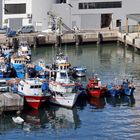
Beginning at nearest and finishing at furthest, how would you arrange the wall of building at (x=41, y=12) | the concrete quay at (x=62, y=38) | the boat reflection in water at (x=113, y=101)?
the boat reflection in water at (x=113, y=101)
the concrete quay at (x=62, y=38)
the wall of building at (x=41, y=12)

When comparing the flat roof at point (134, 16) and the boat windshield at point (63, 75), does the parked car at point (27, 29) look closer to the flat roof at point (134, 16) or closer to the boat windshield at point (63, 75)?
the flat roof at point (134, 16)

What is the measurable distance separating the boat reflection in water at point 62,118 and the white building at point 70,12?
4685 centimetres

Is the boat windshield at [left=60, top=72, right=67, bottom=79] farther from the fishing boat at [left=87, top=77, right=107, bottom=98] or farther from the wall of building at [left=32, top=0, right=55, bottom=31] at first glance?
the wall of building at [left=32, top=0, right=55, bottom=31]

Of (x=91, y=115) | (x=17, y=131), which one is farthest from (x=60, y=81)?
(x=17, y=131)

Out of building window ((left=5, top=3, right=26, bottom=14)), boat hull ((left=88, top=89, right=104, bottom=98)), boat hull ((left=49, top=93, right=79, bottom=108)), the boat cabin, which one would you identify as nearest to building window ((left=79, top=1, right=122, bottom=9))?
building window ((left=5, top=3, right=26, bottom=14))

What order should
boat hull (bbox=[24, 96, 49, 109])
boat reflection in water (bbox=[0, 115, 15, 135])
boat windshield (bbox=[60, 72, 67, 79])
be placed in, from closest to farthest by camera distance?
1. boat reflection in water (bbox=[0, 115, 15, 135])
2. boat hull (bbox=[24, 96, 49, 109])
3. boat windshield (bbox=[60, 72, 67, 79])

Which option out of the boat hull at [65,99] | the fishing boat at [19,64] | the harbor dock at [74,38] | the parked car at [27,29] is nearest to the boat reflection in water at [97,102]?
the boat hull at [65,99]

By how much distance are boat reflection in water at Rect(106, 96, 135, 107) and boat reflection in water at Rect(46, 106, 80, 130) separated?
4141 mm

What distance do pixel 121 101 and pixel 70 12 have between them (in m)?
45.9

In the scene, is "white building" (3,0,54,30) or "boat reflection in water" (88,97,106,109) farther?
"white building" (3,0,54,30)

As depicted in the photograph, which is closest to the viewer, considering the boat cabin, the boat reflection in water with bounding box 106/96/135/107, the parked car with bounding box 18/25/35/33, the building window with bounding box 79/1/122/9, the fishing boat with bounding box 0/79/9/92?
the boat cabin

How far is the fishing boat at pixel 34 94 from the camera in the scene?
54.5 metres

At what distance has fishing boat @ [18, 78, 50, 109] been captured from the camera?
54500 millimetres

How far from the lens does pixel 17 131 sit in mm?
49500
